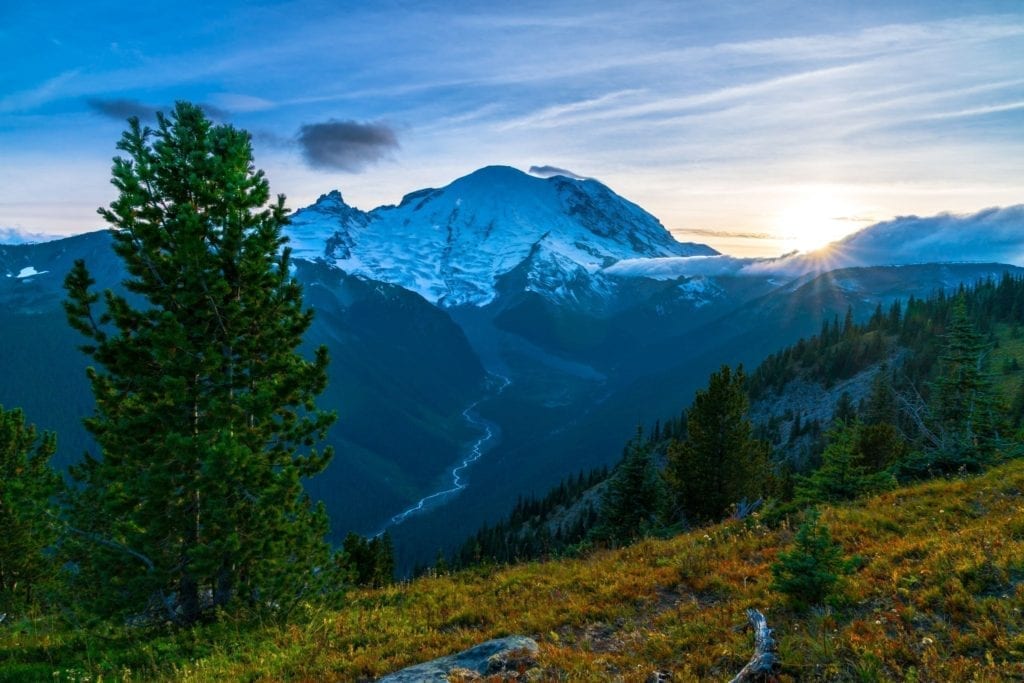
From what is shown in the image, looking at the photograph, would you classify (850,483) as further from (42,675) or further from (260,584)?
(42,675)

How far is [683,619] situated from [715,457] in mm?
30406

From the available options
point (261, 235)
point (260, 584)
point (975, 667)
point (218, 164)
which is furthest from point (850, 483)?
point (218, 164)

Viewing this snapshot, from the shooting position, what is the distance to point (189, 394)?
1347 cm

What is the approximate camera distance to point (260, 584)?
13.8m

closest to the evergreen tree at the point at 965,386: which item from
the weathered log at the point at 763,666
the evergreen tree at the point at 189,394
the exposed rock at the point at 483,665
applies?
the weathered log at the point at 763,666

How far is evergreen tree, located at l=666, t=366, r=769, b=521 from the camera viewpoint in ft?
125

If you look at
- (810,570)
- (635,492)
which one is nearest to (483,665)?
(810,570)

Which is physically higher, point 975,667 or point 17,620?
point 975,667

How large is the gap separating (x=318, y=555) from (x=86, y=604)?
5227 millimetres

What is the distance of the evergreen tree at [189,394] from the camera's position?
13.1 meters

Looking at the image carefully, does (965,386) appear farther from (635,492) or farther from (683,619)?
(683,619)

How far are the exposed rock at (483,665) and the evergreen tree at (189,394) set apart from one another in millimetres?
6277

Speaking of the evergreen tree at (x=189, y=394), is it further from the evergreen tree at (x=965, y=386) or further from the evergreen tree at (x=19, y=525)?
the evergreen tree at (x=965, y=386)

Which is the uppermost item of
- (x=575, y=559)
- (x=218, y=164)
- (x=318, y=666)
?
(x=218, y=164)
